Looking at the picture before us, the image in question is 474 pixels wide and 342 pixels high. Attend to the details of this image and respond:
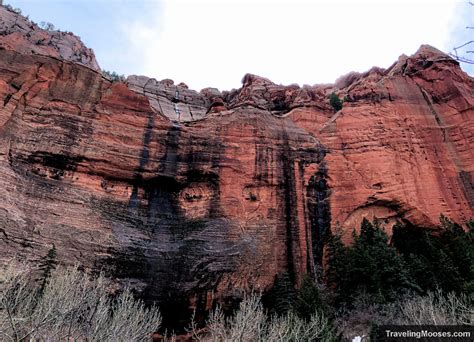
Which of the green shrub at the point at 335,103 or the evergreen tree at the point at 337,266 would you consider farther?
the green shrub at the point at 335,103

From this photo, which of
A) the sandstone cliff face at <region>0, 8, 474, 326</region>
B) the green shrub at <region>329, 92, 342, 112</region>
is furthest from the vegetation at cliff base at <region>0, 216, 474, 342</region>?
the green shrub at <region>329, 92, 342, 112</region>

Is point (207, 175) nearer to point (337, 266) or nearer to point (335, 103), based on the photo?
point (337, 266)

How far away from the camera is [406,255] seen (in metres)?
27.3

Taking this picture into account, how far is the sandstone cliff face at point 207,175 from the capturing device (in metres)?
22.4

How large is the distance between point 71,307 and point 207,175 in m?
14.7

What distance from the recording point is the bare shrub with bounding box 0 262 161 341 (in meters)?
14.6

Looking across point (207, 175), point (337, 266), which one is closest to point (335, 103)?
point (207, 175)

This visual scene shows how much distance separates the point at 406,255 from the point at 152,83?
35.2 m

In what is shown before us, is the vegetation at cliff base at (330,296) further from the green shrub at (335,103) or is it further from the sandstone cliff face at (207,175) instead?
the green shrub at (335,103)

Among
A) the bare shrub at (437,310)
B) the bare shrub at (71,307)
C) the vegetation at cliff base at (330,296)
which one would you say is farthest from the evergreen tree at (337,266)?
the bare shrub at (71,307)

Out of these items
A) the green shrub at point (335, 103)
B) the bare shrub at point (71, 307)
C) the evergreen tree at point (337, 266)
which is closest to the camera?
the bare shrub at point (71, 307)

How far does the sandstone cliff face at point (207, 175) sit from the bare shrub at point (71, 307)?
1.70 meters

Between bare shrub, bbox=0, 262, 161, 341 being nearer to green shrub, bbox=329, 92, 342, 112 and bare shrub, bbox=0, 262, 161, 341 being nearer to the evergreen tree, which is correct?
the evergreen tree

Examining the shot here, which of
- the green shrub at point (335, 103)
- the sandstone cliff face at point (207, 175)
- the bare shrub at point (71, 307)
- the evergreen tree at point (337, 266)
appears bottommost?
the bare shrub at point (71, 307)
